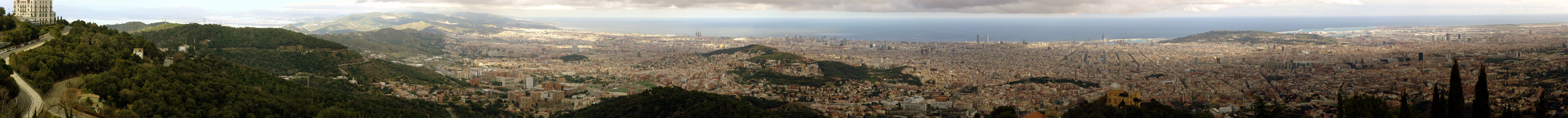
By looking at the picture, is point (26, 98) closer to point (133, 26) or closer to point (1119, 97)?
point (1119, 97)

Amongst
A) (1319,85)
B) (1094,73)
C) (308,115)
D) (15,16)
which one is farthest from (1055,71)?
(15,16)

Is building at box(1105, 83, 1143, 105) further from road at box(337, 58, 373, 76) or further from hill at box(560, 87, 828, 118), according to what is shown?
road at box(337, 58, 373, 76)

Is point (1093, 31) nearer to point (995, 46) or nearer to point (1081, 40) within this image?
point (1081, 40)

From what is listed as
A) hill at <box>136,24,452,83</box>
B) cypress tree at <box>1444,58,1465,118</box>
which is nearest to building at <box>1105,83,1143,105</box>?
cypress tree at <box>1444,58,1465,118</box>

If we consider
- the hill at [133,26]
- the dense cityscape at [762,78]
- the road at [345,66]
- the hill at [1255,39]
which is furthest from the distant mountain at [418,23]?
the hill at [1255,39]

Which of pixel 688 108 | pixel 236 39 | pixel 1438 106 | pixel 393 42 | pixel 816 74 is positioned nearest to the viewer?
pixel 1438 106

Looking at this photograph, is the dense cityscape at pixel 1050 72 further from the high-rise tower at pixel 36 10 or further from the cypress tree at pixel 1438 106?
the high-rise tower at pixel 36 10

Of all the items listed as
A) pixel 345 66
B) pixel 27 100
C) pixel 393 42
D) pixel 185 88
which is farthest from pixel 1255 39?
pixel 27 100
